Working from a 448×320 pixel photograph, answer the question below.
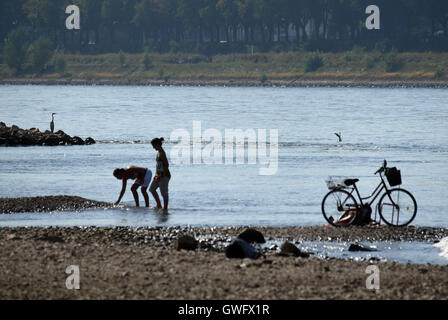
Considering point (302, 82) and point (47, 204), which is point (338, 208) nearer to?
point (47, 204)

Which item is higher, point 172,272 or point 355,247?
point 172,272

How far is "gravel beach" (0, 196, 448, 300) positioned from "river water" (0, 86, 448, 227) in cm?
477

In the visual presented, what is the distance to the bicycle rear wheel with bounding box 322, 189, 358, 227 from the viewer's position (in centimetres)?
2097

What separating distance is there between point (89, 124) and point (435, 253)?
6556 cm

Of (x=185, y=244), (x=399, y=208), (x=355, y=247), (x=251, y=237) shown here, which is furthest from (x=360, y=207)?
(x=185, y=244)

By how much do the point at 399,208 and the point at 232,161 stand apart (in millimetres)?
23896

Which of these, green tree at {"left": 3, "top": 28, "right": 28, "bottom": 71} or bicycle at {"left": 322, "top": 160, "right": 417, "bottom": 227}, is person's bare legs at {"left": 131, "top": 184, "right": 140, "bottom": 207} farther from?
green tree at {"left": 3, "top": 28, "right": 28, "bottom": 71}

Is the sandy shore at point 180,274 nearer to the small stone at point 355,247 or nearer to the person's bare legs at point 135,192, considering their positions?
the small stone at point 355,247

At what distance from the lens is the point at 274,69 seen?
595 feet

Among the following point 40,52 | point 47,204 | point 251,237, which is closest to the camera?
point 251,237

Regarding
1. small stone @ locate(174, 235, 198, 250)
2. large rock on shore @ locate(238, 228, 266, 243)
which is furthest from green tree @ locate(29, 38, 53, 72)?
small stone @ locate(174, 235, 198, 250)

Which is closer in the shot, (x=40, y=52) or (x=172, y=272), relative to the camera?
(x=172, y=272)

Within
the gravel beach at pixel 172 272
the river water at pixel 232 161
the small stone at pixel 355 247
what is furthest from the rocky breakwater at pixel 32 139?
Answer: the small stone at pixel 355 247
